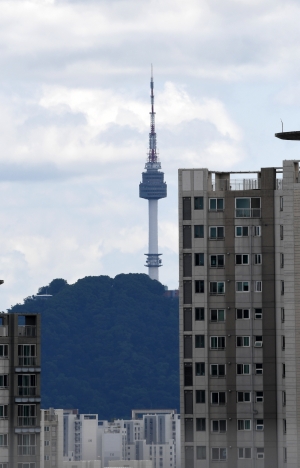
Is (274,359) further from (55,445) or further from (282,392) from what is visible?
(55,445)

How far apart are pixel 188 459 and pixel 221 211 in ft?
44.7

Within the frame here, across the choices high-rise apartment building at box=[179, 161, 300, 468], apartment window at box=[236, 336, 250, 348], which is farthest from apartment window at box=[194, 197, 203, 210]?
apartment window at box=[236, 336, 250, 348]

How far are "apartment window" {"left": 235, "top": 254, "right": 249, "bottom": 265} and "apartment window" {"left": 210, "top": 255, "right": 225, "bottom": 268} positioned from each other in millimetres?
774

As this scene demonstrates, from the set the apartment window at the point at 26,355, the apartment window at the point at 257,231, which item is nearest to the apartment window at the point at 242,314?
the apartment window at the point at 257,231

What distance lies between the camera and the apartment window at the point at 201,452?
76.8 m

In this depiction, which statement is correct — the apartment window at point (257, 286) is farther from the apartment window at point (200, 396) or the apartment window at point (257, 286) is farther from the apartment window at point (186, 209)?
the apartment window at point (200, 396)

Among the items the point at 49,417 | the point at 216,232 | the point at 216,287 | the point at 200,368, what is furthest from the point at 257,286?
the point at 49,417

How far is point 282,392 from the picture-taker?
76.3 m

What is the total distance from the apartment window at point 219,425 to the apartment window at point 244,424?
0.76 m

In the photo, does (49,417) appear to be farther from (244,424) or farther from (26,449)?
(244,424)

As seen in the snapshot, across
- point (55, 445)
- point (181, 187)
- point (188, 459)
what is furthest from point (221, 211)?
point (55, 445)

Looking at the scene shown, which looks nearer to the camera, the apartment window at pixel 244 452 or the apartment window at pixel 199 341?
the apartment window at pixel 244 452

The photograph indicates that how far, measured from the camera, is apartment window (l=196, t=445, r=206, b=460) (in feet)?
252

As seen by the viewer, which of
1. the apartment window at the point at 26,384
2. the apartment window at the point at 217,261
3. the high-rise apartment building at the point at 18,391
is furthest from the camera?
the apartment window at the point at 26,384
